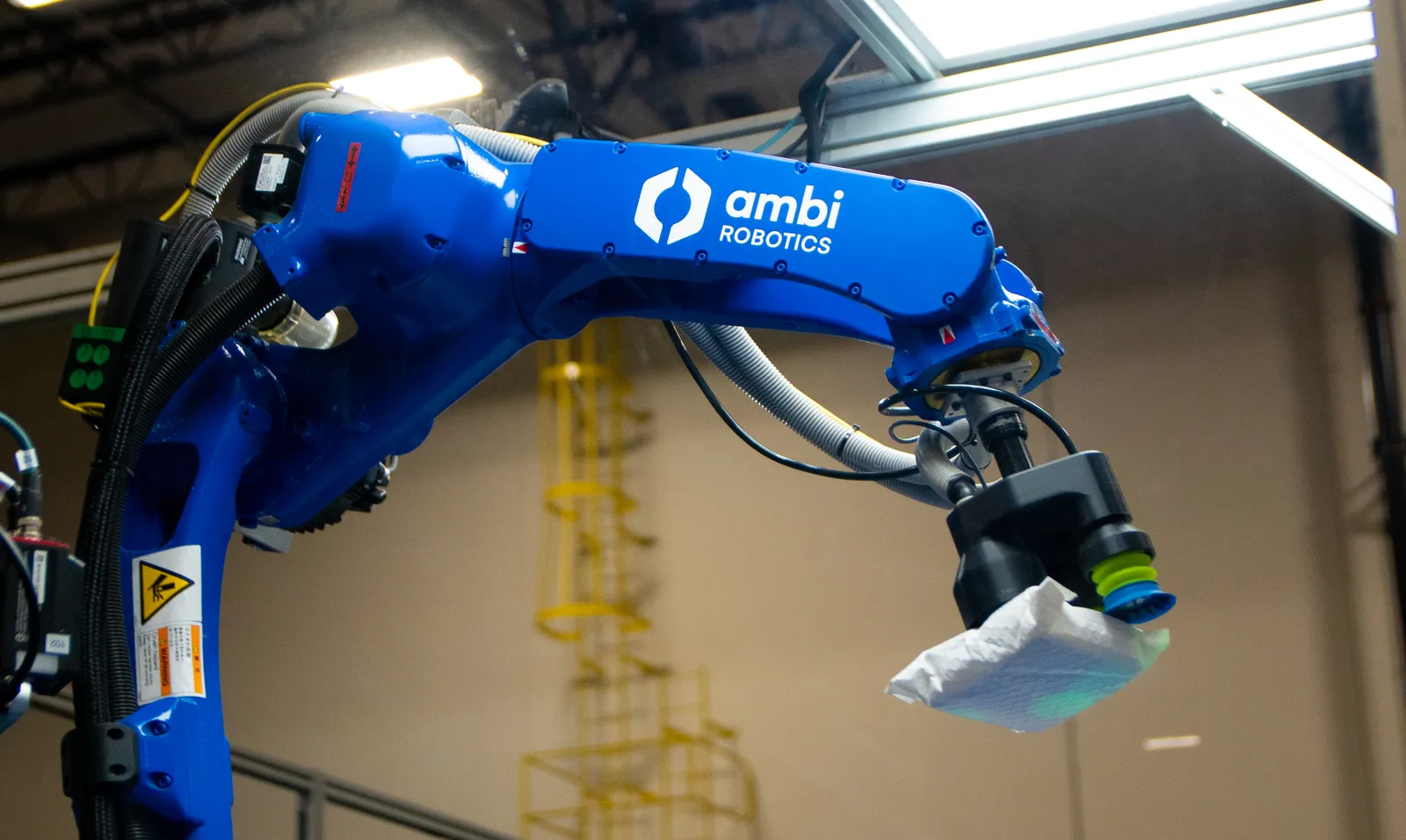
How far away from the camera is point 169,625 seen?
4.90 feet

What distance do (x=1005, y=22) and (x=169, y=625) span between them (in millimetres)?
2818

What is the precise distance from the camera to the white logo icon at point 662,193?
1467 mm

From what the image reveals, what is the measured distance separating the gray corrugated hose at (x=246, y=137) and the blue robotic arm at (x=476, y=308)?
220 millimetres

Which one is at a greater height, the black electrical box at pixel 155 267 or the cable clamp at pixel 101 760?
the black electrical box at pixel 155 267

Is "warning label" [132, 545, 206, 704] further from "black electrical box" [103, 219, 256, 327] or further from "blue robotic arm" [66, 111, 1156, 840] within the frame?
"black electrical box" [103, 219, 256, 327]

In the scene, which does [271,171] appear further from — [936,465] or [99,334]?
[936,465]

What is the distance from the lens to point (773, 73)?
14.8 feet

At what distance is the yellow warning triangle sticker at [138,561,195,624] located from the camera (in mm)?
1510

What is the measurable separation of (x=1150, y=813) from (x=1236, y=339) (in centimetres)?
→ 171

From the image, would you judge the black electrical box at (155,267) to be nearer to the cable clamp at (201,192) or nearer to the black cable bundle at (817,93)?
the cable clamp at (201,192)

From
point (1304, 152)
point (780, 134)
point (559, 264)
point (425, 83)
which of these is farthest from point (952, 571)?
point (559, 264)

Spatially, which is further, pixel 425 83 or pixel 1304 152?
pixel 425 83

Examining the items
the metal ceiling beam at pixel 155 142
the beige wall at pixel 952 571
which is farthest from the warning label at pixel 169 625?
the metal ceiling beam at pixel 155 142

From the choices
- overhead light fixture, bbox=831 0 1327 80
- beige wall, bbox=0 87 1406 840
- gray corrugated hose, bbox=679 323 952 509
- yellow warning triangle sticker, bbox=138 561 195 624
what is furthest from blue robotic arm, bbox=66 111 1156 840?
beige wall, bbox=0 87 1406 840
